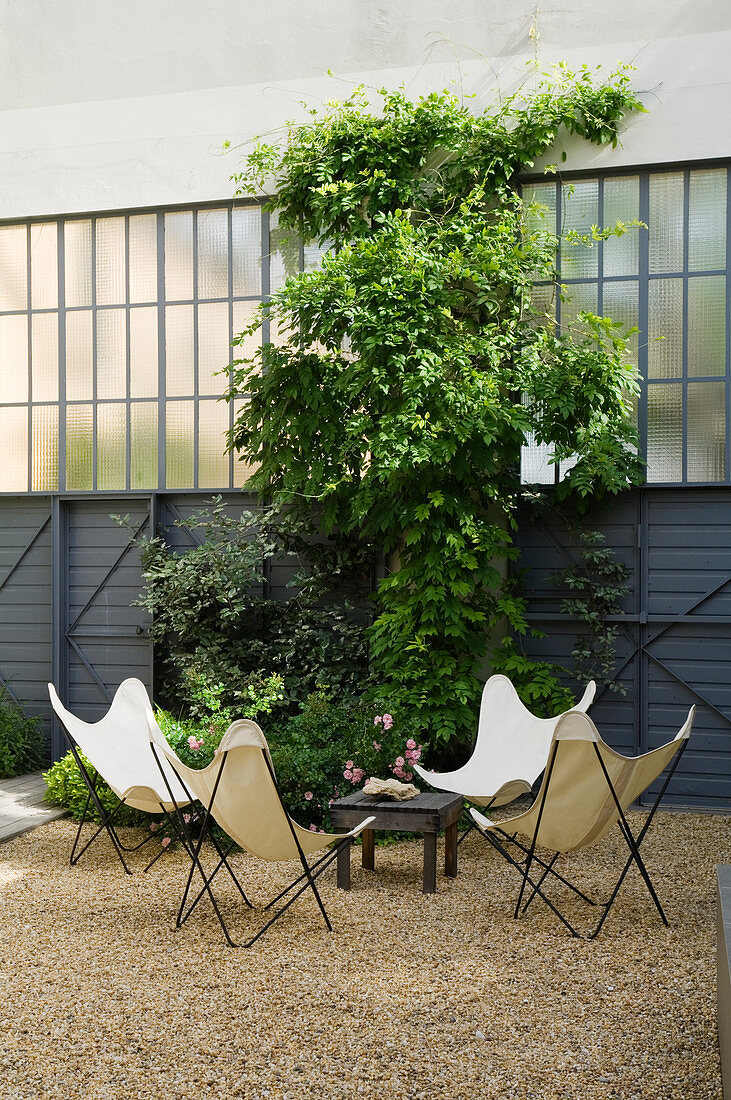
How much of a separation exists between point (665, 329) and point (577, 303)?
0.58m

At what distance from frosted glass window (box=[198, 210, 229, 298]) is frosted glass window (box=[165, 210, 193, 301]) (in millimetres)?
87

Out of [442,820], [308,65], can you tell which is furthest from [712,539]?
[308,65]

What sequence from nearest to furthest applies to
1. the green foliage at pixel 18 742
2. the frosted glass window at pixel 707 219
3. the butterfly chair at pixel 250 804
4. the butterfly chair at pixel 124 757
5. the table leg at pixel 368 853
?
the butterfly chair at pixel 250 804, the butterfly chair at pixel 124 757, the table leg at pixel 368 853, the frosted glass window at pixel 707 219, the green foliage at pixel 18 742

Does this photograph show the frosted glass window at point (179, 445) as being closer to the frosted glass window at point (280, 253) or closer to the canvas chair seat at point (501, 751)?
the frosted glass window at point (280, 253)

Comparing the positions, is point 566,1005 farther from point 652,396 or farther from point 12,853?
point 652,396

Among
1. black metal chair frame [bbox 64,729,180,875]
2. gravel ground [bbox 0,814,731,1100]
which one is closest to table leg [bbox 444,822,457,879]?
gravel ground [bbox 0,814,731,1100]

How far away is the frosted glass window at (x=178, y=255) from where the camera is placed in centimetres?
714

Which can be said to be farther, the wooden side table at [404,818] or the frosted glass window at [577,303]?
the frosted glass window at [577,303]

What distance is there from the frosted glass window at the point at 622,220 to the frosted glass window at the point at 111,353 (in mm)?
3485

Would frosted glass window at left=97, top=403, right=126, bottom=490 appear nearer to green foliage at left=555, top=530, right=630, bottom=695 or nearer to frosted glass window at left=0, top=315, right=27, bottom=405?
frosted glass window at left=0, top=315, right=27, bottom=405

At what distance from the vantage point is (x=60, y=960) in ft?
11.9

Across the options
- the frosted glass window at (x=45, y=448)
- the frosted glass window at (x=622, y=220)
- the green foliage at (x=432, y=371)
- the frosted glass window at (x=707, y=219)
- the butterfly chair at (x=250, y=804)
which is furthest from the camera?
the frosted glass window at (x=45, y=448)

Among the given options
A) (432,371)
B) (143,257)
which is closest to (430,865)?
(432,371)

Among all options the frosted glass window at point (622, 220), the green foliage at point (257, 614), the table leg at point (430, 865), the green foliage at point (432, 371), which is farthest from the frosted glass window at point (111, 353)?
the table leg at point (430, 865)
